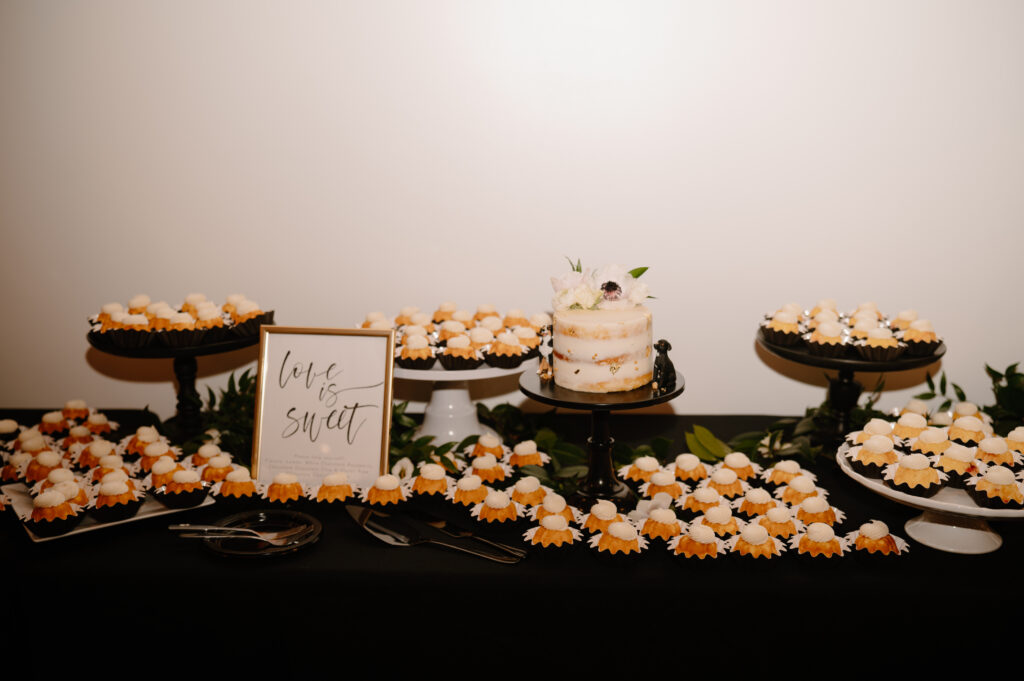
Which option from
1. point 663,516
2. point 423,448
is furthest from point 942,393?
point 423,448

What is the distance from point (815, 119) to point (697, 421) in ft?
2.38

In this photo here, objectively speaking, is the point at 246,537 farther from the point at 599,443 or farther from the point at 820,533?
the point at 820,533

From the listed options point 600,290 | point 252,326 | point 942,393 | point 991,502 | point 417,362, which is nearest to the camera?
point 991,502

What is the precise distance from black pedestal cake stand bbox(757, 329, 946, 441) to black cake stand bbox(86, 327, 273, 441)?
1.05 m

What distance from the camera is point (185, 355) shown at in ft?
4.75

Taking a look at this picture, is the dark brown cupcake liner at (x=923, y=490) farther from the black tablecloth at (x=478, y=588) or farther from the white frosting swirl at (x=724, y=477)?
the white frosting swirl at (x=724, y=477)

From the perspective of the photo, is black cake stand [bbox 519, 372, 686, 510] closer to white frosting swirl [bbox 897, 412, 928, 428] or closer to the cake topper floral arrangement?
the cake topper floral arrangement

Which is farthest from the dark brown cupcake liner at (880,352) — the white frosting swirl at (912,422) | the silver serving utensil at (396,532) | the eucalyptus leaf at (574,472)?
the silver serving utensil at (396,532)

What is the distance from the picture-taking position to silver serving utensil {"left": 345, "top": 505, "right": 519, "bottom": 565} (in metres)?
1.07

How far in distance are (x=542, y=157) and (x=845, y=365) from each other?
2.65ft

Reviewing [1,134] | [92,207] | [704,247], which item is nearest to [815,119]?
[704,247]

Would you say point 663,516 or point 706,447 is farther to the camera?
point 706,447

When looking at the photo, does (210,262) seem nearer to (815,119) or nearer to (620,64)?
(620,64)

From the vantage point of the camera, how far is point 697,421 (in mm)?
1687
